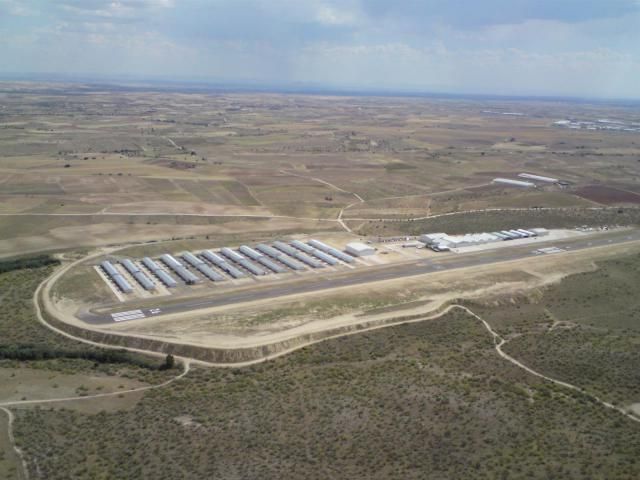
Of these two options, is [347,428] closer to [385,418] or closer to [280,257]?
[385,418]

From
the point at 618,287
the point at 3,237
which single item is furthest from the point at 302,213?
the point at 618,287

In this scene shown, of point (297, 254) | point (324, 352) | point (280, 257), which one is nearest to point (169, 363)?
point (324, 352)

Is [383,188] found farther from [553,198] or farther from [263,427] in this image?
[263,427]

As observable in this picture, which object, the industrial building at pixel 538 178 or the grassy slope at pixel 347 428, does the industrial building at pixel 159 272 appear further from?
the industrial building at pixel 538 178

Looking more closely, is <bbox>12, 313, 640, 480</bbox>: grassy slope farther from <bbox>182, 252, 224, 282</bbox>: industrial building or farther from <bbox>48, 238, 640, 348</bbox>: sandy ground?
<bbox>182, 252, 224, 282</bbox>: industrial building

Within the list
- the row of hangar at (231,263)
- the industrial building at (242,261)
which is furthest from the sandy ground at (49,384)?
the industrial building at (242,261)
